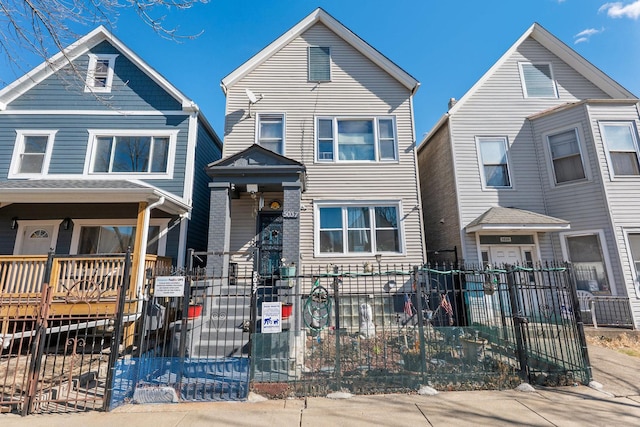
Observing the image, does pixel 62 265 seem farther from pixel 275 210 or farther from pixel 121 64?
pixel 121 64

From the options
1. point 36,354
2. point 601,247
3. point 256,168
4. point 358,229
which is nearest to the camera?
point 36,354

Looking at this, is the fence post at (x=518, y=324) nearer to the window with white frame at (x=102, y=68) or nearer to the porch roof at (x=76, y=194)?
the porch roof at (x=76, y=194)

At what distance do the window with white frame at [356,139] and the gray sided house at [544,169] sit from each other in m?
2.15

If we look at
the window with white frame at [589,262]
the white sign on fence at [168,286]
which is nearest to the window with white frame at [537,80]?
the window with white frame at [589,262]

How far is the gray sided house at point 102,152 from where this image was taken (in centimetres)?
928

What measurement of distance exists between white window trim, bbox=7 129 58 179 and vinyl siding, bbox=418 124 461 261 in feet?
43.4

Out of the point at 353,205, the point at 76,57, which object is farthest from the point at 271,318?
the point at 76,57

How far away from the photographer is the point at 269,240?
980cm

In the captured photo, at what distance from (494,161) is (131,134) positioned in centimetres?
1227

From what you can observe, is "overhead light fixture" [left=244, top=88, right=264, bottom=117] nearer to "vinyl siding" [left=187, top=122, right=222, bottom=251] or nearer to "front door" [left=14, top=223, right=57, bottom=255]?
→ "vinyl siding" [left=187, top=122, right=222, bottom=251]

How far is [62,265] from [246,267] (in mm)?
4650

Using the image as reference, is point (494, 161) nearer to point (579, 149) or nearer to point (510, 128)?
point (510, 128)

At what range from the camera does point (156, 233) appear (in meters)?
9.38

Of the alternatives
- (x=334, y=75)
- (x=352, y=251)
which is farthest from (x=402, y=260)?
(x=334, y=75)
